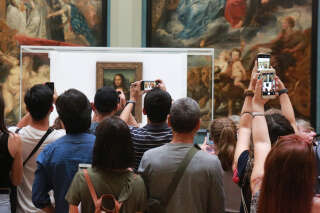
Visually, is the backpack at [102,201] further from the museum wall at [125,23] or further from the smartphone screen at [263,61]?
the museum wall at [125,23]

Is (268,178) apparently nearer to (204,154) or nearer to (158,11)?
(204,154)

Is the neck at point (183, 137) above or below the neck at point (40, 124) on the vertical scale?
below

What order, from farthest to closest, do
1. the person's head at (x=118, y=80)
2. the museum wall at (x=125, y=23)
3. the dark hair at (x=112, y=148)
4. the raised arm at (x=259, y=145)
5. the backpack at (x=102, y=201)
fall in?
1. the museum wall at (x=125, y=23)
2. the person's head at (x=118, y=80)
3. the dark hair at (x=112, y=148)
4. the backpack at (x=102, y=201)
5. the raised arm at (x=259, y=145)

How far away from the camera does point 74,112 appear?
12.9ft

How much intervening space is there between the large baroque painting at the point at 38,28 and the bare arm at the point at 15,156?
706 centimetres

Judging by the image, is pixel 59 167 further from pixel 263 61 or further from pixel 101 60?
pixel 101 60

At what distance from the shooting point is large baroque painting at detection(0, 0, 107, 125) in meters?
10.6

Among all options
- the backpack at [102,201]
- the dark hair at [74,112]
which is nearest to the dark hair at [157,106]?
the dark hair at [74,112]

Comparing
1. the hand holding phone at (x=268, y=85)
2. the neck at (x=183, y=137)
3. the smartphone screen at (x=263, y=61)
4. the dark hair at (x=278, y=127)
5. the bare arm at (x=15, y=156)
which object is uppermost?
the smartphone screen at (x=263, y=61)

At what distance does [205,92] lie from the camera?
26.2 feet

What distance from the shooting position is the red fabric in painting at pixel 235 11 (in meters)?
10.7

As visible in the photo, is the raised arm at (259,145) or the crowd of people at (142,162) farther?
the crowd of people at (142,162)

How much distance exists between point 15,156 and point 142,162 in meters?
1.24

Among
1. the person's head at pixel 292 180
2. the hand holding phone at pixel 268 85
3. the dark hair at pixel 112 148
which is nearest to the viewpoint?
the person's head at pixel 292 180
